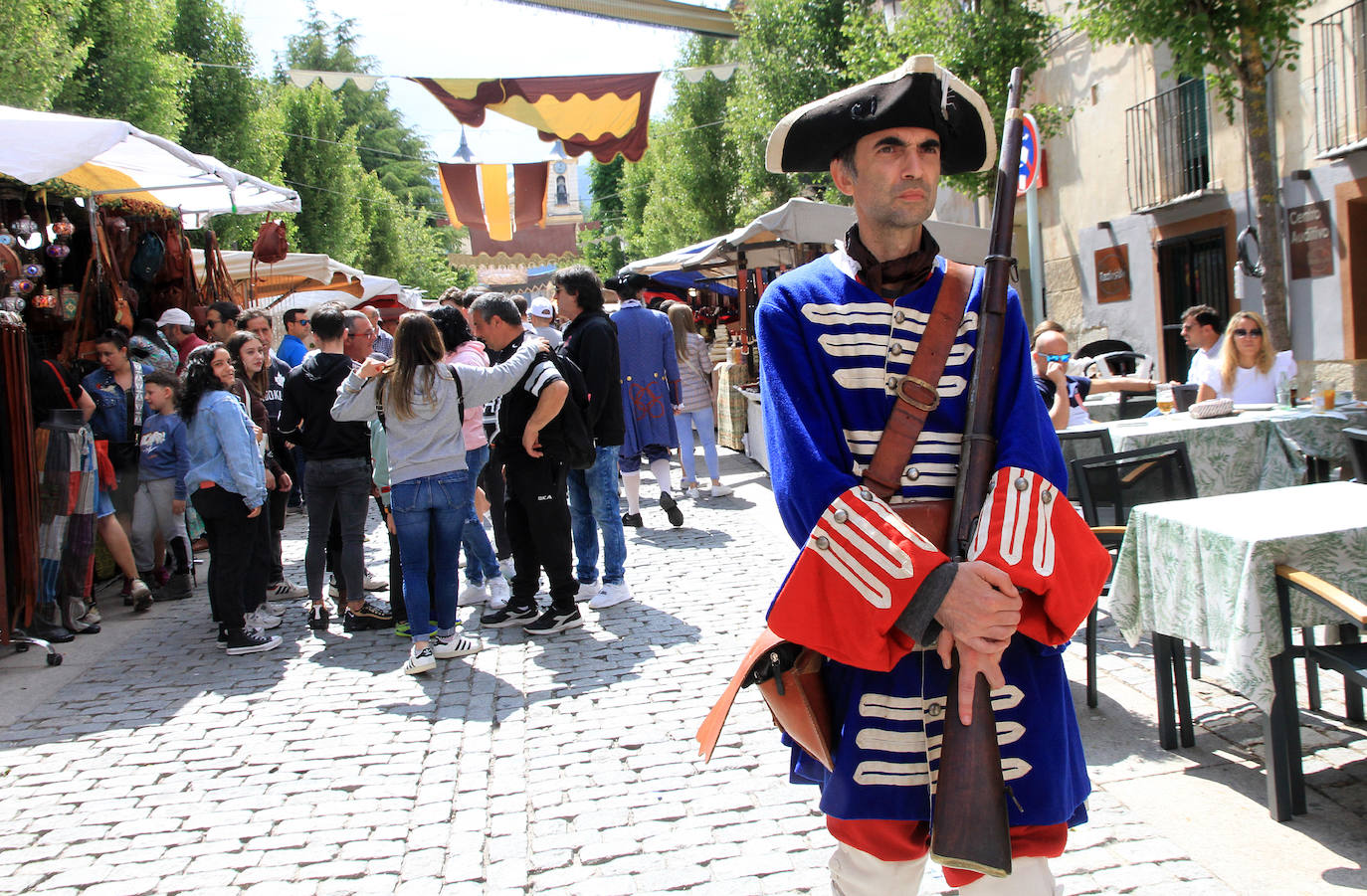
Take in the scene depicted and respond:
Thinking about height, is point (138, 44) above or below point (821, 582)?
above

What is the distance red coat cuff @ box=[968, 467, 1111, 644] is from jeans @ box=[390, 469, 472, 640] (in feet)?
12.8

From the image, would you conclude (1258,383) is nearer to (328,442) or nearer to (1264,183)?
(1264,183)

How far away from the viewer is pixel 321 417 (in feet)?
19.9

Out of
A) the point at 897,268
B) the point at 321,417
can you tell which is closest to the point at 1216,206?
the point at 321,417

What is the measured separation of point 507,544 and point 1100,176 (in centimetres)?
Result: 1167

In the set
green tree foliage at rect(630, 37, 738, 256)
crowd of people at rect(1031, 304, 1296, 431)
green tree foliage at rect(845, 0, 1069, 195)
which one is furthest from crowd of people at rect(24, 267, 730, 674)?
green tree foliage at rect(630, 37, 738, 256)

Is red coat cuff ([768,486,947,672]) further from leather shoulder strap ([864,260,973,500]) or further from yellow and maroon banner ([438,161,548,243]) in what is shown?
yellow and maroon banner ([438,161,548,243])

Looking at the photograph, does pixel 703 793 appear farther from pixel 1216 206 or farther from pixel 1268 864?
pixel 1216 206

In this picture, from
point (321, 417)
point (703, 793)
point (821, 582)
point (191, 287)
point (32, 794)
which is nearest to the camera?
point (821, 582)

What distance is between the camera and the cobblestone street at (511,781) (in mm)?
3086

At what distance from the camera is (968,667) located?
1.71 meters

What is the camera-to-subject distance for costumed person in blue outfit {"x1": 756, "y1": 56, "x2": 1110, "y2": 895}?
1.71 meters

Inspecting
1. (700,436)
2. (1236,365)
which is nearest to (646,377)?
(700,436)

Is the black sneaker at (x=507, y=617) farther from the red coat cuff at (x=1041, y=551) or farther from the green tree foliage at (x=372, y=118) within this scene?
the green tree foliage at (x=372, y=118)
